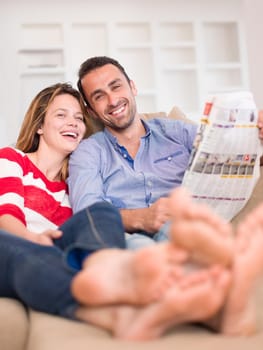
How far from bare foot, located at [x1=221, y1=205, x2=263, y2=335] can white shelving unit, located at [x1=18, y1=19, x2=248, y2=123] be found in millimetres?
3880

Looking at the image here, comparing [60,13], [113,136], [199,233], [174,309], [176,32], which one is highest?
[60,13]

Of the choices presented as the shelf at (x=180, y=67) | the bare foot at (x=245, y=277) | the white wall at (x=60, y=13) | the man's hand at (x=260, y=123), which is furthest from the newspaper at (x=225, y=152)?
the shelf at (x=180, y=67)

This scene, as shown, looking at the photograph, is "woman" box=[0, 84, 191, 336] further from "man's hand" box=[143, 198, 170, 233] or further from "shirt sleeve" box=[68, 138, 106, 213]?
"man's hand" box=[143, 198, 170, 233]

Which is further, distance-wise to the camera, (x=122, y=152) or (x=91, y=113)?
(x=91, y=113)

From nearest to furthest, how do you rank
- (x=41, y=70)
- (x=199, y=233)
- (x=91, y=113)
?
(x=199, y=233) → (x=91, y=113) → (x=41, y=70)

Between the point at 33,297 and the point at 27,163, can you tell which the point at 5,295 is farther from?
the point at 27,163

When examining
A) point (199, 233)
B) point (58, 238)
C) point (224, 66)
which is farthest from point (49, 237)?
point (224, 66)

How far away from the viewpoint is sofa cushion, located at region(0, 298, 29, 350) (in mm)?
991

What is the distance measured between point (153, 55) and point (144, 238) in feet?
12.3

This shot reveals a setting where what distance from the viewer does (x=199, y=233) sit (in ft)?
2.32

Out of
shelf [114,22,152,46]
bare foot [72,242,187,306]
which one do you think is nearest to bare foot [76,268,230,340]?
bare foot [72,242,187,306]

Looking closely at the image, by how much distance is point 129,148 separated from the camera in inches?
67.9

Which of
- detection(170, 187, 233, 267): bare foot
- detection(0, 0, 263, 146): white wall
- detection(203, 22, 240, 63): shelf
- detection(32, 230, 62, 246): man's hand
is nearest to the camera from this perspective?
detection(170, 187, 233, 267): bare foot

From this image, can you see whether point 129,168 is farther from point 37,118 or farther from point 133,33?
point 133,33
